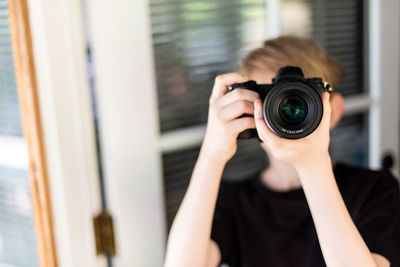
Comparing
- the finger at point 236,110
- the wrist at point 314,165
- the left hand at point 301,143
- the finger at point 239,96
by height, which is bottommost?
the wrist at point 314,165

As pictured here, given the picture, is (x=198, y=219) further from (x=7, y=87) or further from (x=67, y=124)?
(x=7, y=87)

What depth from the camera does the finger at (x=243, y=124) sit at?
0.80 m

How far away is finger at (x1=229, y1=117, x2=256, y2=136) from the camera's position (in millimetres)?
801

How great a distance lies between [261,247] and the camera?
0.97 m

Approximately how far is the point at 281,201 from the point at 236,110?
11.8 inches

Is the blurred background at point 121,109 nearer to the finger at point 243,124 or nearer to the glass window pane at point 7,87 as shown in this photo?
the glass window pane at point 7,87

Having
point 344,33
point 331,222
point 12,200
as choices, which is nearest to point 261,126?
point 331,222

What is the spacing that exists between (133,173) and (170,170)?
0.13m

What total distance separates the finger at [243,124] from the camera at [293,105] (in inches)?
2.7

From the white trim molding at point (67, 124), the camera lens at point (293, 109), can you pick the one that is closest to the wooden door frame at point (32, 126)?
the white trim molding at point (67, 124)

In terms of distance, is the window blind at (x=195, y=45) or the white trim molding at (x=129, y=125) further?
the window blind at (x=195, y=45)

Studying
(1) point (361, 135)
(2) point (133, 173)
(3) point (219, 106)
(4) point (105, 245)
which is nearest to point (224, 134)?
(3) point (219, 106)

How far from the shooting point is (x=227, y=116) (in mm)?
808

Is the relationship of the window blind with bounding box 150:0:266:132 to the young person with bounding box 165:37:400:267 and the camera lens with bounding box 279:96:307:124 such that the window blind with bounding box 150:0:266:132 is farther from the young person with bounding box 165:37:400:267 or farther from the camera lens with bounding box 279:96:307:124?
the camera lens with bounding box 279:96:307:124
